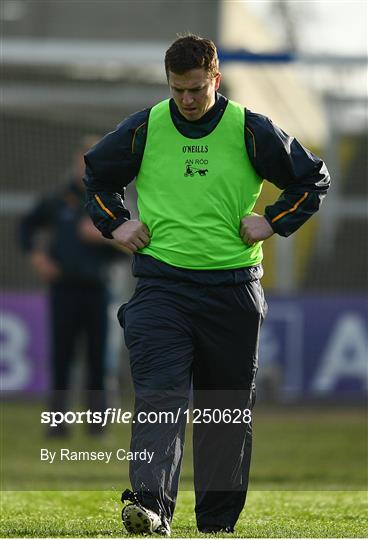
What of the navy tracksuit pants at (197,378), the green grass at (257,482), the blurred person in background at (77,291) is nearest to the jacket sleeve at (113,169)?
the navy tracksuit pants at (197,378)

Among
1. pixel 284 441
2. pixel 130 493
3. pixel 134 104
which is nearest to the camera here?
pixel 130 493

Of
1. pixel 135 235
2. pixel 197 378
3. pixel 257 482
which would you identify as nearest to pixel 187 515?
pixel 197 378

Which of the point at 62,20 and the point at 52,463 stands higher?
the point at 62,20

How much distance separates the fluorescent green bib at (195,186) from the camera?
5664 mm

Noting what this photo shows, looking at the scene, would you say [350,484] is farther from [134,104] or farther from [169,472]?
[134,104]

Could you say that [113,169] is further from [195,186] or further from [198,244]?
[198,244]

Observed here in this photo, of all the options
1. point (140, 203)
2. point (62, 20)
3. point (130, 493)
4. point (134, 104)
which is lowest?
point (130, 493)

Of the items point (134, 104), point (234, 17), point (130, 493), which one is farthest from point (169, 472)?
point (234, 17)

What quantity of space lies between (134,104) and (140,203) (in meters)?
9.26

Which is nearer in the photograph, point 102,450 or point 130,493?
point 130,493

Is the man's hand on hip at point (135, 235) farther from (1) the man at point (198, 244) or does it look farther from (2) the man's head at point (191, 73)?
(2) the man's head at point (191, 73)

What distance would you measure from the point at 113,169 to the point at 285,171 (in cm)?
70

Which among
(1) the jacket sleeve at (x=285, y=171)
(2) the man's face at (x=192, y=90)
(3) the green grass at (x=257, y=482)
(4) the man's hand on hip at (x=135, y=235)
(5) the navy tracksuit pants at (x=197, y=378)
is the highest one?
(2) the man's face at (x=192, y=90)

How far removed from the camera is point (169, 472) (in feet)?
18.2
